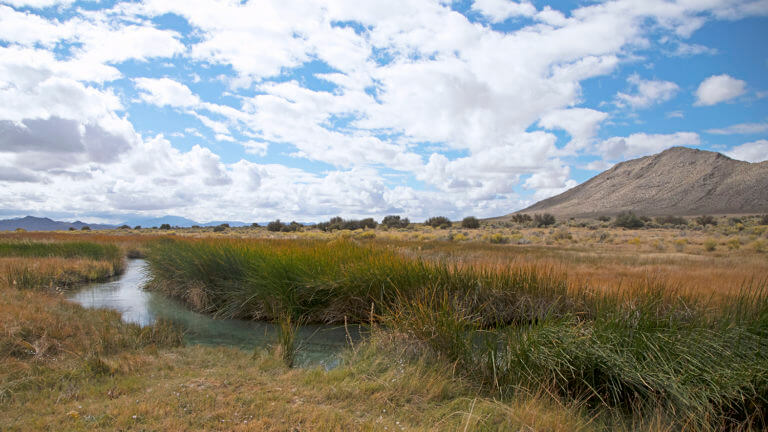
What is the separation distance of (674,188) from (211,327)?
12464cm

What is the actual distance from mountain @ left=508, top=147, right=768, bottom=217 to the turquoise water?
9887 centimetres

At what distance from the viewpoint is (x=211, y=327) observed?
11234 millimetres

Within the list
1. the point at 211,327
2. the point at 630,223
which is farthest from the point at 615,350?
the point at 630,223

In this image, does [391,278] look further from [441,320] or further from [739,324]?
[739,324]

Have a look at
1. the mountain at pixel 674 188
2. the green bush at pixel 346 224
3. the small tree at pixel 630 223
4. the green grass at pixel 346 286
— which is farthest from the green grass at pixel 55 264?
the mountain at pixel 674 188

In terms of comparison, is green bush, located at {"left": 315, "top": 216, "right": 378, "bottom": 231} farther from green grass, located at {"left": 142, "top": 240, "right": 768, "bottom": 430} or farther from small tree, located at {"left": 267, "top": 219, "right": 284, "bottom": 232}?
green grass, located at {"left": 142, "top": 240, "right": 768, "bottom": 430}

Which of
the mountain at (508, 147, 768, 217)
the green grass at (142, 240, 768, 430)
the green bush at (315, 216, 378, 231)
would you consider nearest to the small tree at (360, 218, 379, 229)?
the green bush at (315, 216, 378, 231)

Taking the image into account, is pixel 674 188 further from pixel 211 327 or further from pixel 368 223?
pixel 211 327

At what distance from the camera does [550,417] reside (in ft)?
14.5

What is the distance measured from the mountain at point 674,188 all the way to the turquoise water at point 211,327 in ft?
324

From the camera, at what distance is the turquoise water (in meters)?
8.88

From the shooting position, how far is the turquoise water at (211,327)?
8.88 m

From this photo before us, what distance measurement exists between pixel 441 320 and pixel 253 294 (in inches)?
308

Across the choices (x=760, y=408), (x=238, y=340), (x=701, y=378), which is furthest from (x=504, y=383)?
(x=238, y=340)
